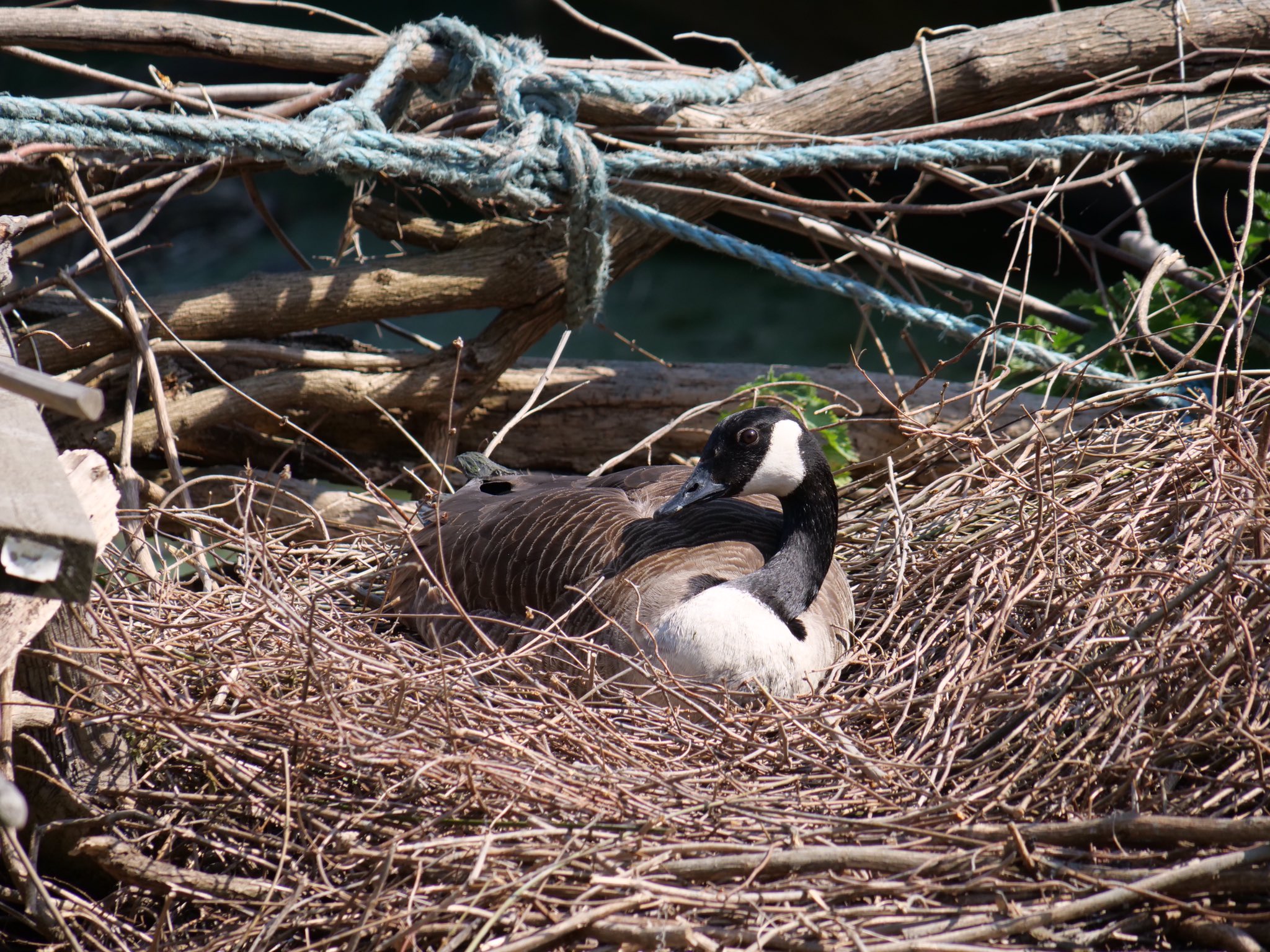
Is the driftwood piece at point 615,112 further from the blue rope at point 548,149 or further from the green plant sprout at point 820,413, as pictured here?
the green plant sprout at point 820,413

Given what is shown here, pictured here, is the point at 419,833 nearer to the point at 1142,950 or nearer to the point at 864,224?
the point at 1142,950

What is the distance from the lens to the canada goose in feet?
8.02

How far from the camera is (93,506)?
161 cm

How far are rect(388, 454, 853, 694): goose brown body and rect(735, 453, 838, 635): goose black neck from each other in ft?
0.15

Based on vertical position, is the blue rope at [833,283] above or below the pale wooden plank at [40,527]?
below

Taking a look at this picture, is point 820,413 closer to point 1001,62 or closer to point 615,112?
point 615,112

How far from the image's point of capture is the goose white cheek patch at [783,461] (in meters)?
2.65

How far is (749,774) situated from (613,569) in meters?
0.71

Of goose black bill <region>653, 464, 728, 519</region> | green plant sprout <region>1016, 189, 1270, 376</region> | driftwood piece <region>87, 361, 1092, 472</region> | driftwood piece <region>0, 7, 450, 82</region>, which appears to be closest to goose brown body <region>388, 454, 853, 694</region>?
goose black bill <region>653, 464, 728, 519</region>

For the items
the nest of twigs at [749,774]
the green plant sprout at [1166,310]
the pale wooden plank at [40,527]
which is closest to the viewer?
the pale wooden plank at [40,527]

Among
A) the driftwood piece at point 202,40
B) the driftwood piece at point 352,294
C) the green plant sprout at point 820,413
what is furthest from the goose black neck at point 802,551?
the driftwood piece at point 202,40

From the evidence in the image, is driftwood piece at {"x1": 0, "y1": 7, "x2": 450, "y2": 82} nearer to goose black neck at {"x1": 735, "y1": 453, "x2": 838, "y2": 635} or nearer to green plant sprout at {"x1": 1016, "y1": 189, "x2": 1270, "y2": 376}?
goose black neck at {"x1": 735, "y1": 453, "x2": 838, "y2": 635}

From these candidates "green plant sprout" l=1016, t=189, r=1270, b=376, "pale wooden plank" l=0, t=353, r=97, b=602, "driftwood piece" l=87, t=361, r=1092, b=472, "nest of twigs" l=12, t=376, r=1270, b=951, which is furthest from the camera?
"green plant sprout" l=1016, t=189, r=1270, b=376

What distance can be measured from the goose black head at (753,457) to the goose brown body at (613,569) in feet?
0.52
